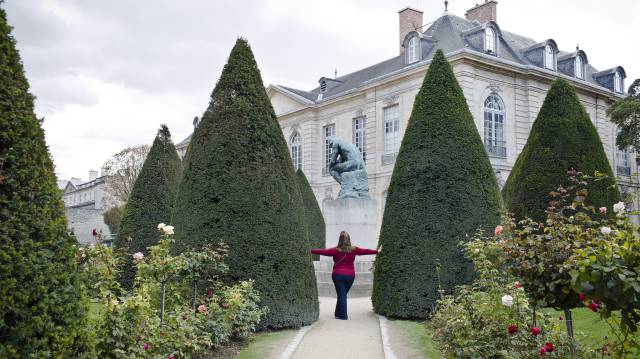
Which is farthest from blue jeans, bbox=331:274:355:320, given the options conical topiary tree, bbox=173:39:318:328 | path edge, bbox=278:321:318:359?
path edge, bbox=278:321:318:359

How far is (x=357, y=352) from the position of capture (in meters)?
7.49

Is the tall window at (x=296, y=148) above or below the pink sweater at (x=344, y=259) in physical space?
above

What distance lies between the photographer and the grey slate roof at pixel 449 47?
29797mm

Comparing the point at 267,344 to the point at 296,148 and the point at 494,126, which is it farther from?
the point at 296,148

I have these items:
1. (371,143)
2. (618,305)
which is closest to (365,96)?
(371,143)

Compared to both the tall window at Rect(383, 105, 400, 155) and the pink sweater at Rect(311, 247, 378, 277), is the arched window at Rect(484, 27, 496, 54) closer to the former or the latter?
the tall window at Rect(383, 105, 400, 155)

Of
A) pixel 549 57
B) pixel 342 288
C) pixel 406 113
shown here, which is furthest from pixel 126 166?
pixel 342 288

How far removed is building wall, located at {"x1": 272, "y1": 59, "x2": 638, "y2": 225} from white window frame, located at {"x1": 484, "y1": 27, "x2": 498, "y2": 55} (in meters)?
1.14

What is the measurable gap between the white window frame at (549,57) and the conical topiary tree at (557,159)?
834 inches

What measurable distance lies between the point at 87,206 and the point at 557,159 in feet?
229

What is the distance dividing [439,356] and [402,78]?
25145mm

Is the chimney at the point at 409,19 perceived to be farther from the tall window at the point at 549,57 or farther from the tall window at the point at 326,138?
the tall window at the point at 549,57

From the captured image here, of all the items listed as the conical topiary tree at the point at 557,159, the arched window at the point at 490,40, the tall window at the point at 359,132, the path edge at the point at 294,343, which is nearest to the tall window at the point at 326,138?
the tall window at the point at 359,132

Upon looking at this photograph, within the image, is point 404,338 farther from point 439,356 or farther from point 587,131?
point 587,131
